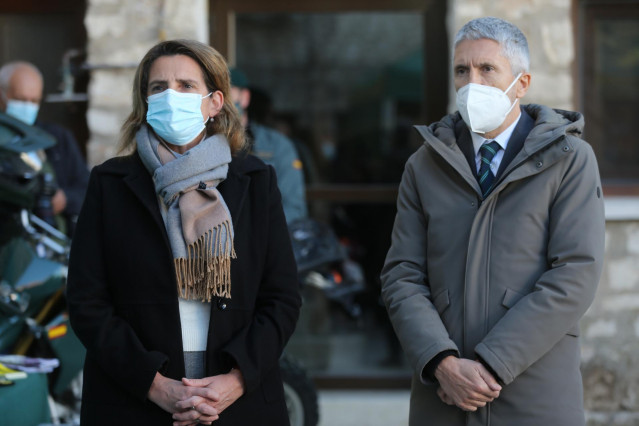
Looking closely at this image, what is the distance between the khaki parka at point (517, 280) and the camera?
2.54m

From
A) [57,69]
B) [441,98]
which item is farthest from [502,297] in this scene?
[57,69]

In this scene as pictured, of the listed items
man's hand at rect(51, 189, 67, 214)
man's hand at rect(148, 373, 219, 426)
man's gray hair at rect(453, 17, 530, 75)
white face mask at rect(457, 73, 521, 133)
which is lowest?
man's hand at rect(148, 373, 219, 426)

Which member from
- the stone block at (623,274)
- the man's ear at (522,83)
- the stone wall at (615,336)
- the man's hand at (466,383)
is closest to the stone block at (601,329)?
the stone wall at (615,336)

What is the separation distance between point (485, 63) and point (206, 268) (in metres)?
1.07

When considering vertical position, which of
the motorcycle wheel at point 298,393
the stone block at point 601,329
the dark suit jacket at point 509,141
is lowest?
the motorcycle wheel at point 298,393

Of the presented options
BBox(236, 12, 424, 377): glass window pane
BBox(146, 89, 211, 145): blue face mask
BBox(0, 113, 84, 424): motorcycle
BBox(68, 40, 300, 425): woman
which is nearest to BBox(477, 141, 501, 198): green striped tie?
BBox(68, 40, 300, 425): woman

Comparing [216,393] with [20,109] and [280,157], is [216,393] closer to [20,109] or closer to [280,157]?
[280,157]

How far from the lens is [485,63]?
2.79 metres

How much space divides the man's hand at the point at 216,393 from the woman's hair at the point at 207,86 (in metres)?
0.75

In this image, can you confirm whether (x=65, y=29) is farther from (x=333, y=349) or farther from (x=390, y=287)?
(x=390, y=287)

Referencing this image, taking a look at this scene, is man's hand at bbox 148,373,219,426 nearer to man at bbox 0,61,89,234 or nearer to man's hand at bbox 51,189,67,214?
man's hand at bbox 51,189,67,214

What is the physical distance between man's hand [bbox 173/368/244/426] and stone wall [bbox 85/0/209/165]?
314 centimetres

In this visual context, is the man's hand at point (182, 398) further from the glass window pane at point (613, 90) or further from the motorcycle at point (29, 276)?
the glass window pane at point (613, 90)

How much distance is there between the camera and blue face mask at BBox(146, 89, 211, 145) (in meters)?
2.75
